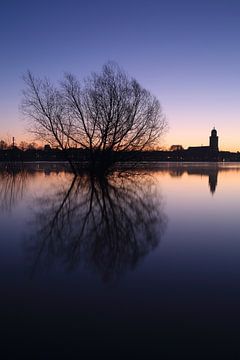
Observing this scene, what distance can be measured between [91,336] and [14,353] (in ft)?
2.40

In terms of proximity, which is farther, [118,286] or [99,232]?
[99,232]

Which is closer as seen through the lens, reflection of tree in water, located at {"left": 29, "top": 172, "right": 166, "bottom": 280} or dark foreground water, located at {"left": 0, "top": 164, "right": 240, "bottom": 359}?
dark foreground water, located at {"left": 0, "top": 164, "right": 240, "bottom": 359}

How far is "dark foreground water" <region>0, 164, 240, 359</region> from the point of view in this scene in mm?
3645

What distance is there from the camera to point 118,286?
513 cm

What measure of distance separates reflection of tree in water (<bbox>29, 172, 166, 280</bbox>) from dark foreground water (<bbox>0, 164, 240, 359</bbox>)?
21 millimetres

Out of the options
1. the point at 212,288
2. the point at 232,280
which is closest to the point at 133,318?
the point at 212,288

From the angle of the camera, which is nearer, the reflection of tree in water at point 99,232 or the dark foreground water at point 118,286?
the dark foreground water at point 118,286

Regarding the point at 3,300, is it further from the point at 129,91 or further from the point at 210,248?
the point at 129,91

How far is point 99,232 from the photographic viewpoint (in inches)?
343

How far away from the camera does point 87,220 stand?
10.3 meters

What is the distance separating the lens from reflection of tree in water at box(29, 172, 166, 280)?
21.5ft

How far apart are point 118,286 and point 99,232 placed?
A: 3613 mm

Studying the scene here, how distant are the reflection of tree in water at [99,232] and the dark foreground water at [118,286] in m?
0.02

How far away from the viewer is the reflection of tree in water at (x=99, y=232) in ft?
21.5
